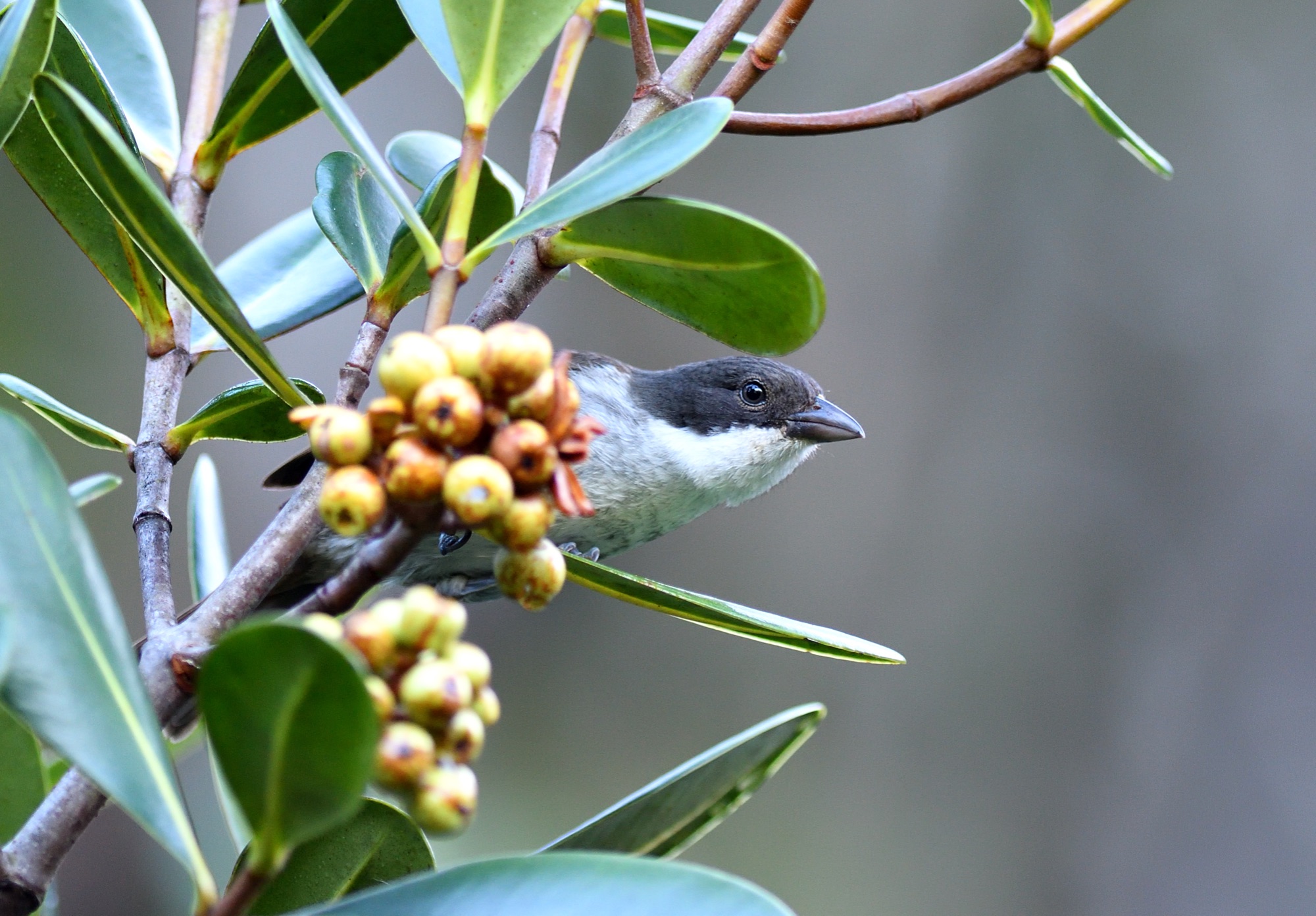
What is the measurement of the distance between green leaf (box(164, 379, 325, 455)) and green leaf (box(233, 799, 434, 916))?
469 mm

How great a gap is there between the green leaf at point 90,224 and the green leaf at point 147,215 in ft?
0.93

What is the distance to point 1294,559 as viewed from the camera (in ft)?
23.4

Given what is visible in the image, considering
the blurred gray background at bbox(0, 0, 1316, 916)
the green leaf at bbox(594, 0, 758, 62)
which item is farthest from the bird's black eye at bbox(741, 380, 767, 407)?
the blurred gray background at bbox(0, 0, 1316, 916)

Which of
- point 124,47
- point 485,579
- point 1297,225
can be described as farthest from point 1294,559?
point 124,47

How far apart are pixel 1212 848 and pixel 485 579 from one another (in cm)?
599

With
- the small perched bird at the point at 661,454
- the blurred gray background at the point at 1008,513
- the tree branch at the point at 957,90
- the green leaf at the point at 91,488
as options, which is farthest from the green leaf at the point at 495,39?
the blurred gray background at the point at 1008,513

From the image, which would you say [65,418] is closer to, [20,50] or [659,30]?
[20,50]

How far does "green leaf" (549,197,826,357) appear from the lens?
1.04 meters

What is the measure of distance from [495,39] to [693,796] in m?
0.73

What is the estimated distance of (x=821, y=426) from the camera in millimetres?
3248

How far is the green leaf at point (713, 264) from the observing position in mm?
1035

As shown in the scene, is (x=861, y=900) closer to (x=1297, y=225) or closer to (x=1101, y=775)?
(x=1101, y=775)

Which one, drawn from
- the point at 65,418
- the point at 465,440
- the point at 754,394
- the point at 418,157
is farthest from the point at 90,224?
the point at 754,394

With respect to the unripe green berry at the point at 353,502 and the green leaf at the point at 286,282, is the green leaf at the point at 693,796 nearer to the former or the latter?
the unripe green berry at the point at 353,502
